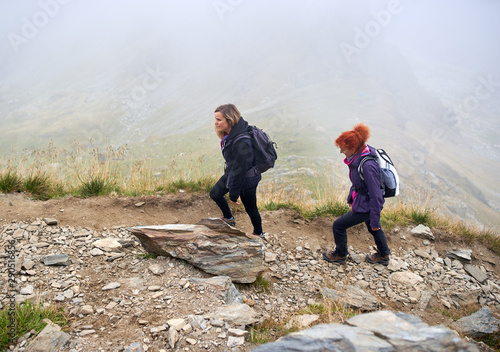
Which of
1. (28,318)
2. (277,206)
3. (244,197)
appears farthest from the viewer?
(277,206)

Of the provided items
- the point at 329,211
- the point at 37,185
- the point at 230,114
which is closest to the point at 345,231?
the point at 329,211

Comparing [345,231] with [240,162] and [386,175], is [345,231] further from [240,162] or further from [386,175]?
[240,162]

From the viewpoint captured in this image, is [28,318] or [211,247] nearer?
[28,318]

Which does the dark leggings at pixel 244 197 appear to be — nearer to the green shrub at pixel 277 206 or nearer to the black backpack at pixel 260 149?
the black backpack at pixel 260 149

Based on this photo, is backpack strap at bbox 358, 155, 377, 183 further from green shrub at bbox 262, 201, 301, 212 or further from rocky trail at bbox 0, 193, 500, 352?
green shrub at bbox 262, 201, 301, 212

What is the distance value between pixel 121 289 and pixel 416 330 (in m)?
3.07

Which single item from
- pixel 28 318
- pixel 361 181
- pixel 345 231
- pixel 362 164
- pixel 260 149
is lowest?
pixel 345 231

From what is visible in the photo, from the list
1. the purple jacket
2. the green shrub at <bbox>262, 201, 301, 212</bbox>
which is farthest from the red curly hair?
the green shrub at <bbox>262, 201, 301, 212</bbox>

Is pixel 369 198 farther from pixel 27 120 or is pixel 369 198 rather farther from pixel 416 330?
pixel 27 120

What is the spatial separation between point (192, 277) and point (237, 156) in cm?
172

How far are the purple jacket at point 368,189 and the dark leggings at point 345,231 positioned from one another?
5.6 inches

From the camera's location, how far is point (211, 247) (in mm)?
4102

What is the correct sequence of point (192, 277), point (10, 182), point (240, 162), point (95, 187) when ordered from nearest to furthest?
point (192, 277)
point (240, 162)
point (10, 182)
point (95, 187)

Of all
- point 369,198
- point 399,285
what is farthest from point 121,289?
point 399,285
